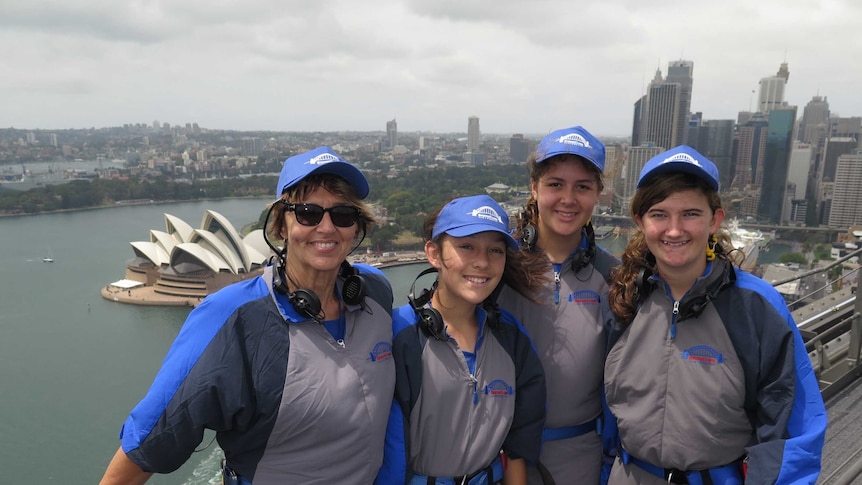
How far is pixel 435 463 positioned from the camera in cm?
83

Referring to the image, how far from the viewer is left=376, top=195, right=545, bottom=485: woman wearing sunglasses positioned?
822mm

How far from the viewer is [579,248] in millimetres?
1003

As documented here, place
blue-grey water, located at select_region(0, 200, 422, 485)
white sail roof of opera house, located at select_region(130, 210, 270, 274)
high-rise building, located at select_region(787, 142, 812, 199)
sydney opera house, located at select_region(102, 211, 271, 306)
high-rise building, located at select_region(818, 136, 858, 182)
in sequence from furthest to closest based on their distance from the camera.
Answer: high-rise building, located at select_region(818, 136, 858, 182) < high-rise building, located at select_region(787, 142, 812, 199) < white sail roof of opera house, located at select_region(130, 210, 270, 274) < sydney opera house, located at select_region(102, 211, 271, 306) < blue-grey water, located at select_region(0, 200, 422, 485)

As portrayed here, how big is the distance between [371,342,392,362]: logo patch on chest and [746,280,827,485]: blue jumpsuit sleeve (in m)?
0.50

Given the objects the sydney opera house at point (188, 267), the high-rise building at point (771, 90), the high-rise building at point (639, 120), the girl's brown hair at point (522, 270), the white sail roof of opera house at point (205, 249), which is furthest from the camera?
the high-rise building at point (771, 90)

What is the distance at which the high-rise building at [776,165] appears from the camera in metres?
22.4

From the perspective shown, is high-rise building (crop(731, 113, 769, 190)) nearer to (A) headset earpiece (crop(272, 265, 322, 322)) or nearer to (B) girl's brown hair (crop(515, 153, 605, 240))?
(B) girl's brown hair (crop(515, 153, 605, 240))

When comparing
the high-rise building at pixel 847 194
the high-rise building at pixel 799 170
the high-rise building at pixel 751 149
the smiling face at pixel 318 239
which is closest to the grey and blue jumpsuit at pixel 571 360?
the smiling face at pixel 318 239

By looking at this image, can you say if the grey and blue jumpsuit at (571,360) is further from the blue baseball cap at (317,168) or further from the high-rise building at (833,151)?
the high-rise building at (833,151)

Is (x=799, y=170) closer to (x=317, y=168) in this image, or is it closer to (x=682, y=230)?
(x=682, y=230)

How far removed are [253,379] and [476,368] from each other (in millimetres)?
325

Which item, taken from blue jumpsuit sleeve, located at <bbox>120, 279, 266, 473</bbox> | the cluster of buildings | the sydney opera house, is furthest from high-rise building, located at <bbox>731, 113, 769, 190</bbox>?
blue jumpsuit sleeve, located at <bbox>120, 279, 266, 473</bbox>

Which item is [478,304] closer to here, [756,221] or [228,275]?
[228,275]

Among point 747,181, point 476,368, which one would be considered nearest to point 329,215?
point 476,368
